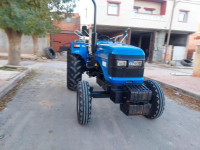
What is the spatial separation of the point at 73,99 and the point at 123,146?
2195mm

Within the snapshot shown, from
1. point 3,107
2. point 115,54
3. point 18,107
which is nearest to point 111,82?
point 115,54

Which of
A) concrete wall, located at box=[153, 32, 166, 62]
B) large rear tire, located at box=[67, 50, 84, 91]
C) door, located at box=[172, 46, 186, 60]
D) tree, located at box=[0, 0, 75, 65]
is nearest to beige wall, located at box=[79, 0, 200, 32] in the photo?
concrete wall, located at box=[153, 32, 166, 62]

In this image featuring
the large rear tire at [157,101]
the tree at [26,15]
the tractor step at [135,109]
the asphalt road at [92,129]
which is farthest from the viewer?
the tree at [26,15]

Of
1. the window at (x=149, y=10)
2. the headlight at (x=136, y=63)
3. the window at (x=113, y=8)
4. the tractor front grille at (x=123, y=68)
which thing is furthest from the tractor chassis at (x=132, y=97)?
the window at (x=149, y=10)

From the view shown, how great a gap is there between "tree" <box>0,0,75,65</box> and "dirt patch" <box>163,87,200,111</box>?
17.6ft

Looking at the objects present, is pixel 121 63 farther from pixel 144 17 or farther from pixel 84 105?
pixel 144 17

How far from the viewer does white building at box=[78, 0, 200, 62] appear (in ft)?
47.4

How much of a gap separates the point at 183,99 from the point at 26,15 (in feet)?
18.5

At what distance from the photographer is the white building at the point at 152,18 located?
1445 centimetres

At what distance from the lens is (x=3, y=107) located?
3.38 m

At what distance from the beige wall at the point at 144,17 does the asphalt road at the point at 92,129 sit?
12073mm

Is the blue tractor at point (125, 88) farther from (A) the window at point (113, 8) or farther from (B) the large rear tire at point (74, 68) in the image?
(A) the window at point (113, 8)

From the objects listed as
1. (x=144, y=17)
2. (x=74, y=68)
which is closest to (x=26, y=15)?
(x=74, y=68)

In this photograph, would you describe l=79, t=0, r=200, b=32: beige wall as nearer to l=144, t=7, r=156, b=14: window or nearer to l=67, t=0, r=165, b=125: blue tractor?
l=144, t=7, r=156, b=14: window
